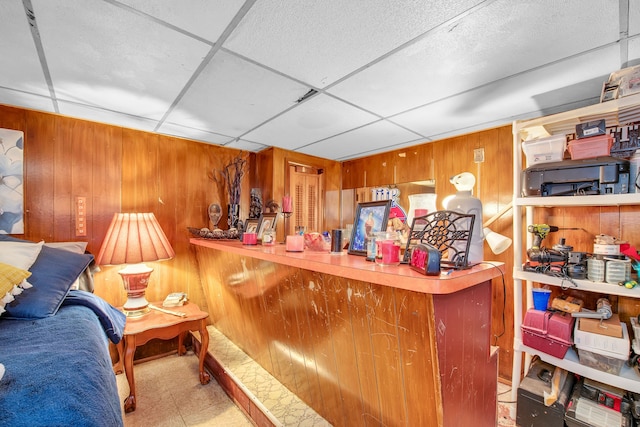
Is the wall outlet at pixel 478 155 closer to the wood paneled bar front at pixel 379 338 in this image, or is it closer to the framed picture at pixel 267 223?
the wood paneled bar front at pixel 379 338

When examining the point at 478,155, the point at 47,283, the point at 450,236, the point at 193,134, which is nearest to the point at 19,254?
the point at 47,283

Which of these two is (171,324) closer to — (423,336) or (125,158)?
(125,158)

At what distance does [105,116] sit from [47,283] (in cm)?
160

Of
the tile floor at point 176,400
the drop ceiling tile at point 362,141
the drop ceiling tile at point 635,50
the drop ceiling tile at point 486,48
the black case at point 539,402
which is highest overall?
the drop ceiling tile at point 486,48

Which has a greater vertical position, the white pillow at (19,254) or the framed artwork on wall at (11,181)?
the framed artwork on wall at (11,181)

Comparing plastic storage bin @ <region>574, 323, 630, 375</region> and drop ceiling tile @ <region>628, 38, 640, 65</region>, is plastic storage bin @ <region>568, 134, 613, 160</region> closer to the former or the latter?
drop ceiling tile @ <region>628, 38, 640, 65</region>

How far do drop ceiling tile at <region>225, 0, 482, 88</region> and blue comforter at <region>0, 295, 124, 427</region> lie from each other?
1.63 metres

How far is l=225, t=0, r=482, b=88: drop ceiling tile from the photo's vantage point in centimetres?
116

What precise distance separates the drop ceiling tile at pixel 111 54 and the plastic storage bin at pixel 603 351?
2.97 metres

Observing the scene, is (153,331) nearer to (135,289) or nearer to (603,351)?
(135,289)

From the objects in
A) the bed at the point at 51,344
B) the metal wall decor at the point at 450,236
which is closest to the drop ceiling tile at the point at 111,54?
the bed at the point at 51,344

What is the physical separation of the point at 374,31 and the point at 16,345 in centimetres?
218

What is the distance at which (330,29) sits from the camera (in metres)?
1.30

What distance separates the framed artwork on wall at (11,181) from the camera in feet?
7.13
